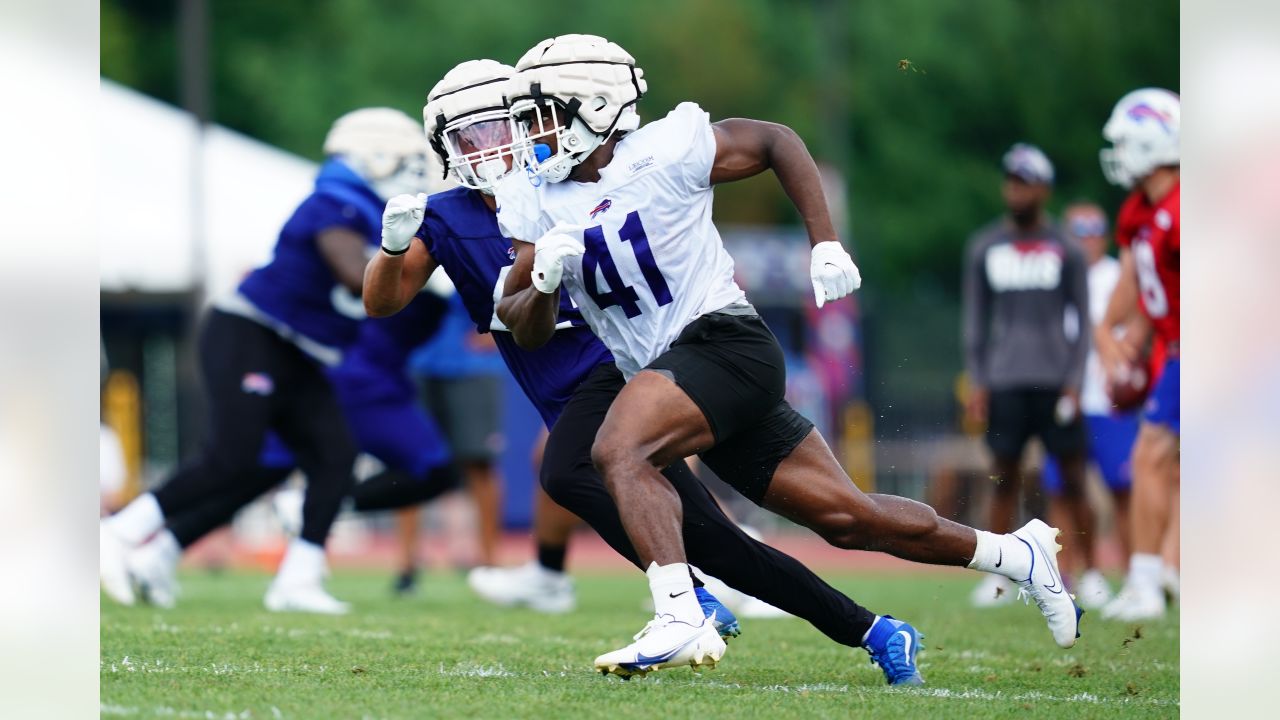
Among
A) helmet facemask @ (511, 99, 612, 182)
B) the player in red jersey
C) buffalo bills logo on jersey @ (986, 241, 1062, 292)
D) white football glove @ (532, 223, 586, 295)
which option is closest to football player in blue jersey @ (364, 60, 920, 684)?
helmet facemask @ (511, 99, 612, 182)

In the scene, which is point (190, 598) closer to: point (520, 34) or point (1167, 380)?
point (1167, 380)

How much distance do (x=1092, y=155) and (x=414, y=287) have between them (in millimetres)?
21782

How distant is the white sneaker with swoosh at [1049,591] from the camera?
4844 millimetres

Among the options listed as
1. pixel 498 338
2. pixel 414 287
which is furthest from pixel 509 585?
pixel 414 287

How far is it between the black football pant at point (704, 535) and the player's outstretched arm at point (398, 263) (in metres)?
0.60

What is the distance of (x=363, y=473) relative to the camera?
14.4m

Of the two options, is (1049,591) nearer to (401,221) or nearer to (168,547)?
(401,221)

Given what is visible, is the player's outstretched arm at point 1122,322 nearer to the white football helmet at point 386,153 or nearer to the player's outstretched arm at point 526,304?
the white football helmet at point 386,153

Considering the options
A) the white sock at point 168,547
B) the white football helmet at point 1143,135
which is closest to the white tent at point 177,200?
the white sock at point 168,547

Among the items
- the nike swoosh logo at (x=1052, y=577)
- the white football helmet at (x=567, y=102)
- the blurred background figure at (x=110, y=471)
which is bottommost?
the blurred background figure at (x=110, y=471)

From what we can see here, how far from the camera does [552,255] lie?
4363 mm

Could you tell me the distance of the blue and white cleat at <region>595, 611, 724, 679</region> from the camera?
165 inches

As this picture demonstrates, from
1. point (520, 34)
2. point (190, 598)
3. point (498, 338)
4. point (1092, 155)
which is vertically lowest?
point (190, 598)

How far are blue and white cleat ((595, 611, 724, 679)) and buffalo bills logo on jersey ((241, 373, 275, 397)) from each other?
3.59 metres
